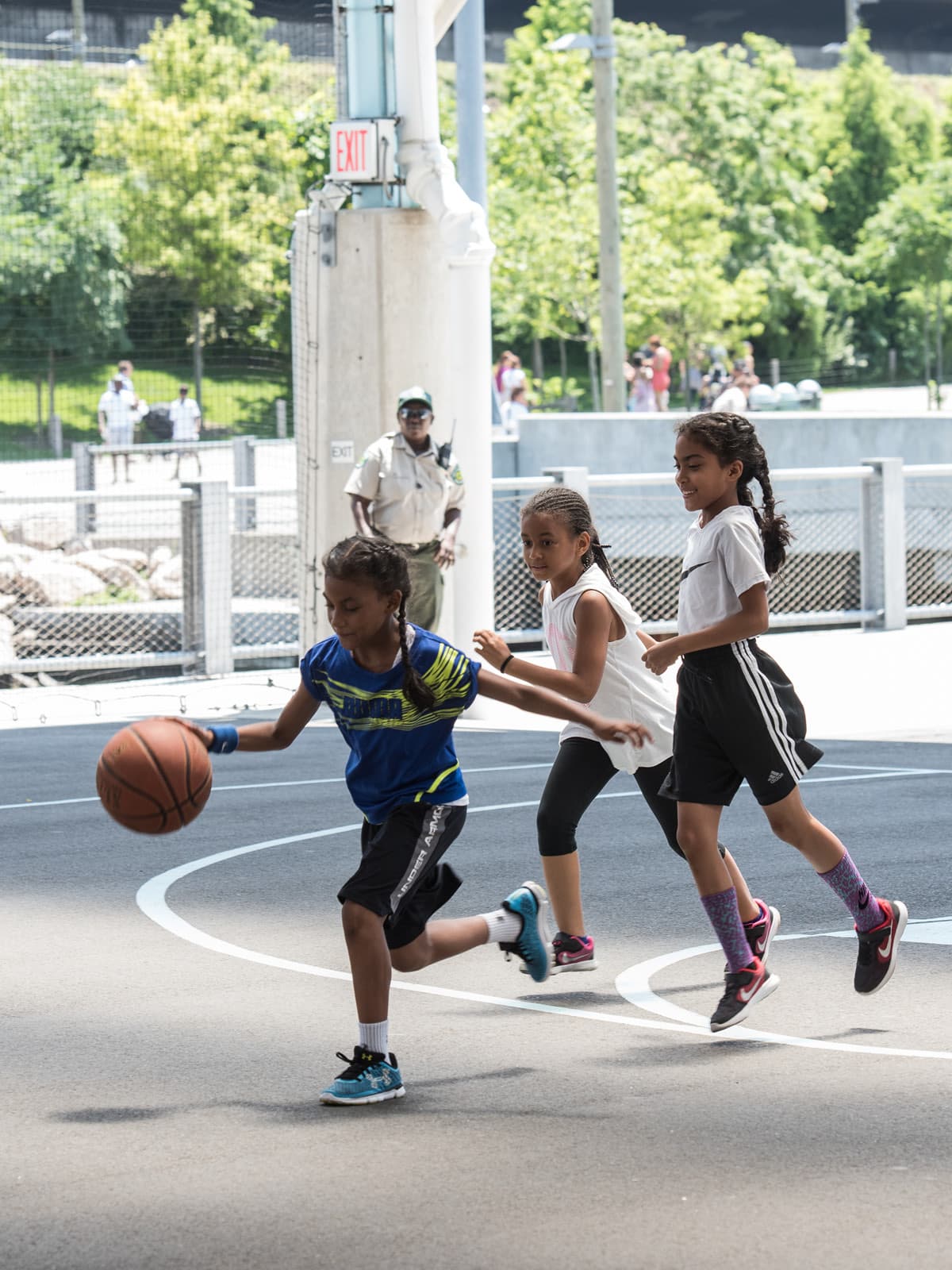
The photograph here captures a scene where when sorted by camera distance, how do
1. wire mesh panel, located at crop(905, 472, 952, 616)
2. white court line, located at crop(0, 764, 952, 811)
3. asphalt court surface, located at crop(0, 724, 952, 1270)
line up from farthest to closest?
wire mesh panel, located at crop(905, 472, 952, 616) → white court line, located at crop(0, 764, 952, 811) → asphalt court surface, located at crop(0, 724, 952, 1270)

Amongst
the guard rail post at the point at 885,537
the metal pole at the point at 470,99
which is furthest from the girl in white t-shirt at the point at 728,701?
the metal pole at the point at 470,99

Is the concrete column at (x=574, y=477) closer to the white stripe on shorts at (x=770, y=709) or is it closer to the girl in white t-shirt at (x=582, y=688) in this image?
the girl in white t-shirt at (x=582, y=688)

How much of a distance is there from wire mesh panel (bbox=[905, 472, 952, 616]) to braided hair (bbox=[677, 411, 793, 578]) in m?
13.6

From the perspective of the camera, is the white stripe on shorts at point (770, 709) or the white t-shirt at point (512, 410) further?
the white t-shirt at point (512, 410)

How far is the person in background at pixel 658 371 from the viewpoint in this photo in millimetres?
39094

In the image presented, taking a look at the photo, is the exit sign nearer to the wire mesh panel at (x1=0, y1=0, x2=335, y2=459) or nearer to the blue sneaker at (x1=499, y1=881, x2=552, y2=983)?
the blue sneaker at (x1=499, y1=881, x2=552, y2=983)

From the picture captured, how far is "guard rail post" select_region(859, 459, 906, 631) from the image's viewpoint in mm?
18406

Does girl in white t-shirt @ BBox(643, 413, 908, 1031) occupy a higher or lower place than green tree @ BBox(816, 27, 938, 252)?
lower

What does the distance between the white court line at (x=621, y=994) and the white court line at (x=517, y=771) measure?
2408 mm

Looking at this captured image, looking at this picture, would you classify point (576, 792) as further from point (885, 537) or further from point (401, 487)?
point (885, 537)

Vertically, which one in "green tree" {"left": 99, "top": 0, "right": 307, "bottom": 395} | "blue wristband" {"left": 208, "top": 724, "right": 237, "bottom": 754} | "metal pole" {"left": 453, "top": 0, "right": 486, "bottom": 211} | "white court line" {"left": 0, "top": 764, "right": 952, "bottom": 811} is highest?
"green tree" {"left": 99, "top": 0, "right": 307, "bottom": 395}

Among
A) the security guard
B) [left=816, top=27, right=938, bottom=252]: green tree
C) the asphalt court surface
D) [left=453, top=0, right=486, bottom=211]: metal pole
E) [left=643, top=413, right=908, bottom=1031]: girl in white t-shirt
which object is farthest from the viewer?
[left=816, top=27, right=938, bottom=252]: green tree

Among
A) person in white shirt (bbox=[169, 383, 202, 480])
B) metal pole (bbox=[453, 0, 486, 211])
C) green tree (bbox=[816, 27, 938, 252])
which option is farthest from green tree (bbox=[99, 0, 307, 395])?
green tree (bbox=[816, 27, 938, 252])

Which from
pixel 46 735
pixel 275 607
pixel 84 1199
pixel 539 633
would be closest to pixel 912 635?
pixel 539 633
